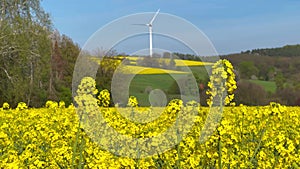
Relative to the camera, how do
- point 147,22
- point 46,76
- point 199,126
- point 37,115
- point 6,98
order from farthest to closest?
point 46,76, point 6,98, point 147,22, point 37,115, point 199,126

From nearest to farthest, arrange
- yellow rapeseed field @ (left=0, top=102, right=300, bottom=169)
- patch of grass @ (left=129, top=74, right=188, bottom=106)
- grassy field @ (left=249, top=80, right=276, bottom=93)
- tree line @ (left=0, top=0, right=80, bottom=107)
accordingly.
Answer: yellow rapeseed field @ (left=0, top=102, right=300, bottom=169) < patch of grass @ (left=129, top=74, right=188, bottom=106) < tree line @ (left=0, top=0, right=80, bottom=107) < grassy field @ (left=249, top=80, right=276, bottom=93)

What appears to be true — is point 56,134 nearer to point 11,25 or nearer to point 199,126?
point 199,126

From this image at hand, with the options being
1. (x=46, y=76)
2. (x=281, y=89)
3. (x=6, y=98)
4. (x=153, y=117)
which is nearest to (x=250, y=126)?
(x=153, y=117)

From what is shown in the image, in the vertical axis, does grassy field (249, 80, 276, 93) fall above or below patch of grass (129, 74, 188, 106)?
below

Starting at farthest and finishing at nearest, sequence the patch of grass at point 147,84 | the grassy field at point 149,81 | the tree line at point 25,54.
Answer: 1. the tree line at point 25,54
2. the patch of grass at point 147,84
3. the grassy field at point 149,81

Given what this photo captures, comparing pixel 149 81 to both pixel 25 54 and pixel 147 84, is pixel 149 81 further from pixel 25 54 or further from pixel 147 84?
pixel 25 54

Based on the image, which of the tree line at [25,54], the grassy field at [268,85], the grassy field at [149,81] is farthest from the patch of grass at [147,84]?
the grassy field at [268,85]

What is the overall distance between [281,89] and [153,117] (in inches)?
1186

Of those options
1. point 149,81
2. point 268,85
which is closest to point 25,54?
point 149,81

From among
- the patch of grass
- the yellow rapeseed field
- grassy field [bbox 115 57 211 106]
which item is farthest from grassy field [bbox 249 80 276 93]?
the yellow rapeseed field

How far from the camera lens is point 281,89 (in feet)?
114

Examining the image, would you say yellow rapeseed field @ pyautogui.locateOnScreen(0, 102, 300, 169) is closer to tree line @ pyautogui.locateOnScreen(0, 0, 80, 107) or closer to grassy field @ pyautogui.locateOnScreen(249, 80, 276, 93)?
tree line @ pyautogui.locateOnScreen(0, 0, 80, 107)

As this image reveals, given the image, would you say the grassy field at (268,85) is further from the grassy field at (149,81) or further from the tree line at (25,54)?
the tree line at (25,54)

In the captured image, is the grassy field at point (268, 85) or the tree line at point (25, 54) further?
the grassy field at point (268, 85)
